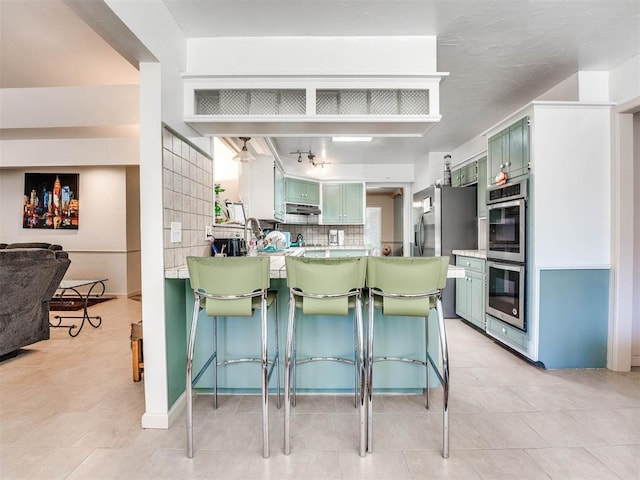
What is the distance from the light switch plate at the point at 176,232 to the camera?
6.33 ft

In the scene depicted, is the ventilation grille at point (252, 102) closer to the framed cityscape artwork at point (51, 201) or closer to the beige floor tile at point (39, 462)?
the beige floor tile at point (39, 462)

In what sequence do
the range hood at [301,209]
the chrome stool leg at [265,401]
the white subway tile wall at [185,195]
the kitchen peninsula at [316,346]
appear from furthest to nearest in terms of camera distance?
the range hood at [301,209] → the kitchen peninsula at [316,346] → the white subway tile wall at [185,195] → the chrome stool leg at [265,401]

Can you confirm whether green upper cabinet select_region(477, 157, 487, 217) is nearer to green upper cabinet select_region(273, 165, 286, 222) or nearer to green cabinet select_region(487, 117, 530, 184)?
green cabinet select_region(487, 117, 530, 184)

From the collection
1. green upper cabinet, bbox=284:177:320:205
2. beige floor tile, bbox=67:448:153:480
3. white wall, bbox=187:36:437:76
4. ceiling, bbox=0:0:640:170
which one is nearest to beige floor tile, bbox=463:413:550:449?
beige floor tile, bbox=67:448:153:480

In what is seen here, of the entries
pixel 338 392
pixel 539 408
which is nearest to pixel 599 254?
pixel 539 408

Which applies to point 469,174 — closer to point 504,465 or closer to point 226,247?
point 226,247

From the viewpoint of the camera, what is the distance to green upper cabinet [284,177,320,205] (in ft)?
17.7

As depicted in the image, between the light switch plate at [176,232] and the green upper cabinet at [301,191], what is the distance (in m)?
3.40

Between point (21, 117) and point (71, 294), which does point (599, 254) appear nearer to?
point (21, 117)

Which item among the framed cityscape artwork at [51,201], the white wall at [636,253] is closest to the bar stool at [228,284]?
the white wall at [636,253]

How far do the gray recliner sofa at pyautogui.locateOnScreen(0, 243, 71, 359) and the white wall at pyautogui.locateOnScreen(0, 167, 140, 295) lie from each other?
3.01 m

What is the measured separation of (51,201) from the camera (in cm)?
592

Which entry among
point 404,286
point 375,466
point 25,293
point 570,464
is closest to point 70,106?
point 25,293

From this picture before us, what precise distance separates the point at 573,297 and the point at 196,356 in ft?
9.74
